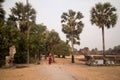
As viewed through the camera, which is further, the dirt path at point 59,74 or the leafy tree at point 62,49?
the leafy tree at point 62,49

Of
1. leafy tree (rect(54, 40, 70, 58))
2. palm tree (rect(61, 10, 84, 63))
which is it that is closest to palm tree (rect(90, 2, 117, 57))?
palm tree (rect(61, 10, 84, 63))

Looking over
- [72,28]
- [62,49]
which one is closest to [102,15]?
[72,28]

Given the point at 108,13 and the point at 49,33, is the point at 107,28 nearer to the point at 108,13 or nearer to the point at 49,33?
the point at 108,13

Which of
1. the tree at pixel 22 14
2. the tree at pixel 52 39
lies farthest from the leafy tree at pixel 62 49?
the tree at pixel 22 14

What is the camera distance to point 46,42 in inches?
2329

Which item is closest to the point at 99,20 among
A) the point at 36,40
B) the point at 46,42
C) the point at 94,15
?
the point at 94,15

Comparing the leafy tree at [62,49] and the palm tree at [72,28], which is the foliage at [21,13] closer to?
the palm tree at [72,28]

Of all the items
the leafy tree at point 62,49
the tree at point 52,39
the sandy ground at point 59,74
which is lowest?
the sandy ground at point 59,74

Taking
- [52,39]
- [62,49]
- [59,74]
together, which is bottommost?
[59,74]

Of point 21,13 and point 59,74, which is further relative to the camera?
point 21,13

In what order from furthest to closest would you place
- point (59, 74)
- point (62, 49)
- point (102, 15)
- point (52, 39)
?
1. point (62, 49)
2. point (52, 39)
3. point (102, 15)
4. point (59, 74)

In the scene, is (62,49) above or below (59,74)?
above

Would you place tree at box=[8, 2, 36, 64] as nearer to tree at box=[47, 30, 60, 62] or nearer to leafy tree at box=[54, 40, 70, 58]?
tree at box=[47, 30, 60, 62]

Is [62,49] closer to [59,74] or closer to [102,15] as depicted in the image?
[102,15]
